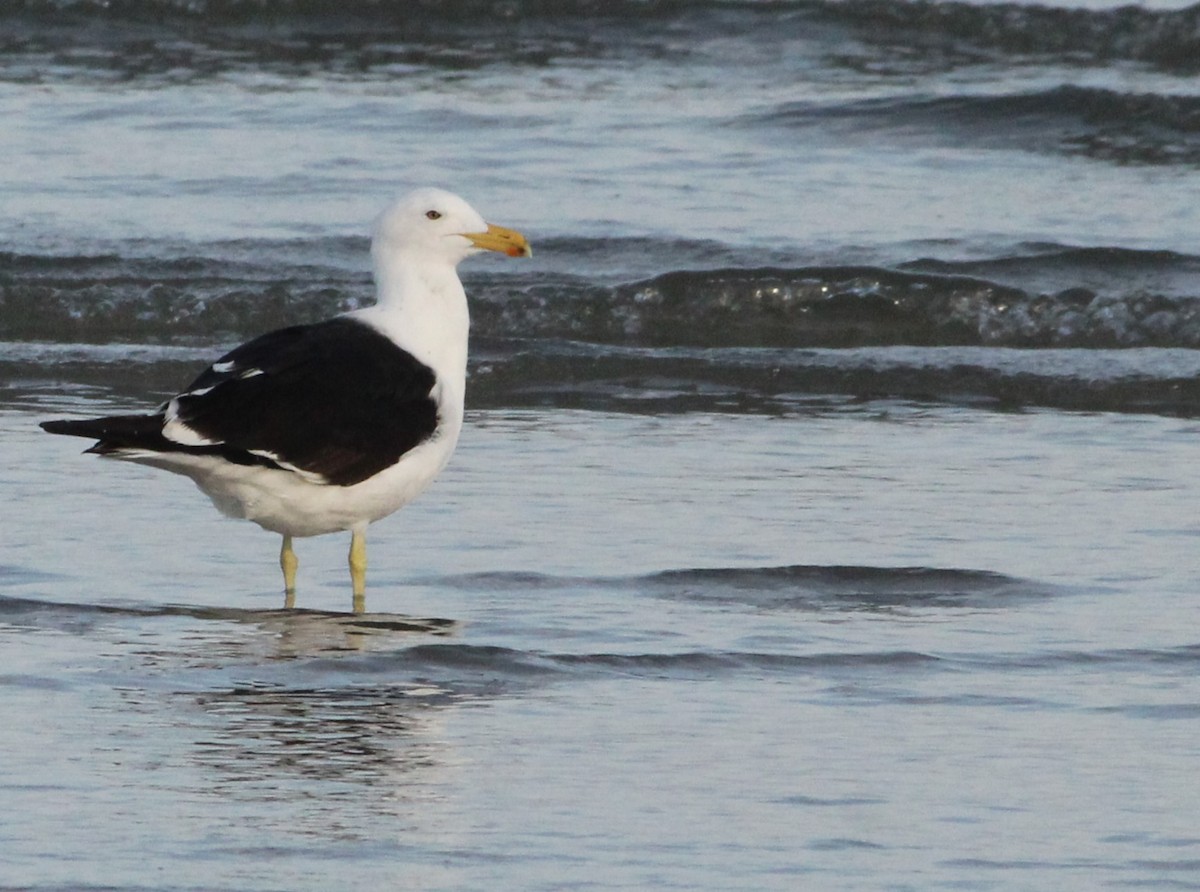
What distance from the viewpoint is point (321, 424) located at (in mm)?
5938

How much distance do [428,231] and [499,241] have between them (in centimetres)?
25

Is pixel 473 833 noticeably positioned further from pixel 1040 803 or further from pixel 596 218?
pixel 596 218

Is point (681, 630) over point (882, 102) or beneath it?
beneath

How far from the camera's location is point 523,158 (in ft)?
43.4

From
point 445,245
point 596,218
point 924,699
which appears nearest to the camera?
point 924,699

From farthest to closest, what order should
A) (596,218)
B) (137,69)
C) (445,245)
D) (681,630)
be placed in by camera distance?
(137,69) → (596,218) → (445,245) → (681,630)

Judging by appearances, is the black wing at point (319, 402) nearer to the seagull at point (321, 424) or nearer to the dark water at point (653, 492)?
the seagull at point (321, 424)

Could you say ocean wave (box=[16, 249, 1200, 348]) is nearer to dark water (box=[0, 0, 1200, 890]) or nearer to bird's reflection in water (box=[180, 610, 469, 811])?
dark water (box=[0, 0, 1200, 890])

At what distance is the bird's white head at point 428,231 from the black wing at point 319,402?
1.39 feet

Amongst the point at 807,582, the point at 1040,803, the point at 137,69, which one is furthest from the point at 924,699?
the point at 137,69

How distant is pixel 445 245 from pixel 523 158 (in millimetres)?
6716

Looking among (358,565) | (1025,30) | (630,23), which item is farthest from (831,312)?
(630,23)

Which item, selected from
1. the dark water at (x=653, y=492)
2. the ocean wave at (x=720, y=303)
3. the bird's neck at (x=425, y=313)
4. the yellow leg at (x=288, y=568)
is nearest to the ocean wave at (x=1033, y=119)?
the dark water at (x=653, y=492)

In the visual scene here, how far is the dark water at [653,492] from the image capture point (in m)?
4.34
